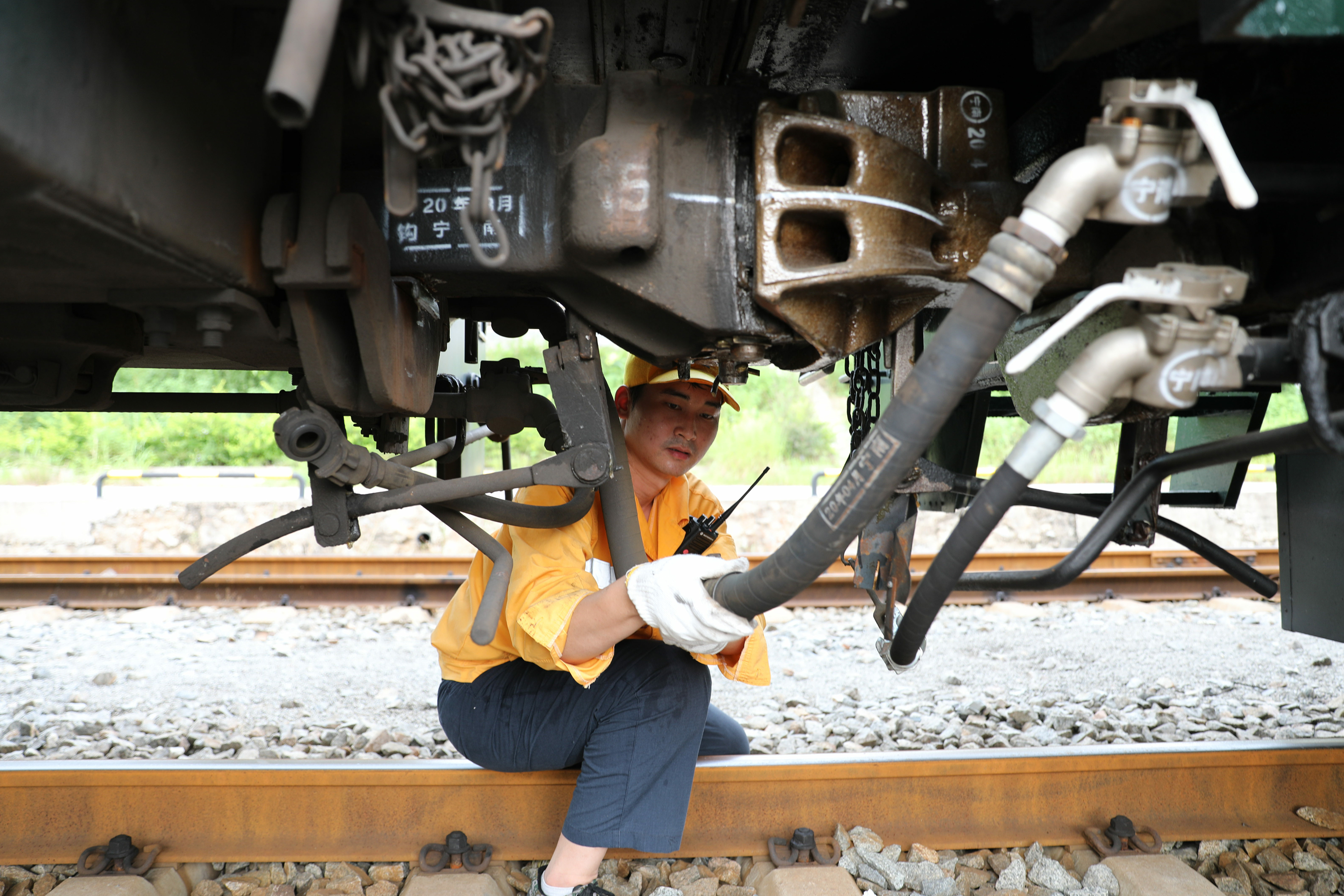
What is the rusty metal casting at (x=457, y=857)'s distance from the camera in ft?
6.89

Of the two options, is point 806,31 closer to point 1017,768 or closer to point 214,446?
point 1017,768

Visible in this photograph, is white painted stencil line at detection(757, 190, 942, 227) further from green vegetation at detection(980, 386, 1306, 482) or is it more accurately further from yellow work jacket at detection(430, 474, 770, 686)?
green vegetation at detection(980, 386, 1306, 482)

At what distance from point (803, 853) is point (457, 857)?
88 cm

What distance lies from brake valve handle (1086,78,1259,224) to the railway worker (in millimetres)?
882

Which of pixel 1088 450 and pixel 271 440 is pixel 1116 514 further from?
pixel 271 440

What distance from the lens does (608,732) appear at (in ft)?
6.86

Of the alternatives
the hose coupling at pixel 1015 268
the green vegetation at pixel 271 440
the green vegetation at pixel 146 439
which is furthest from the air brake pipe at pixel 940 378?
the green vegetation at pixel 146 439

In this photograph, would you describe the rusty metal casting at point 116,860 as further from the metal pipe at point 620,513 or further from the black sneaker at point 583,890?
the metal pipe at point 620,513

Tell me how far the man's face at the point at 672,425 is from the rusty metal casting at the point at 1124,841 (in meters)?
1.46

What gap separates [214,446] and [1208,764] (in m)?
13.2

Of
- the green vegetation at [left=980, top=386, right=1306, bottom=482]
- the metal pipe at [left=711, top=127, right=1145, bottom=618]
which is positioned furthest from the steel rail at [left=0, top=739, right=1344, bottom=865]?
the green vegetation at [left=980, top=386, right=1306, bottom=482]

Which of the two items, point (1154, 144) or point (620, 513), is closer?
A: point (1154, 144)

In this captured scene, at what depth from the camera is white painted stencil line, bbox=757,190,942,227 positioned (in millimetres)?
1361

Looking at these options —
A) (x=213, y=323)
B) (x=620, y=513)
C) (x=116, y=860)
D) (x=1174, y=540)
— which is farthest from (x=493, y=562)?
(x=1174, y=540)
